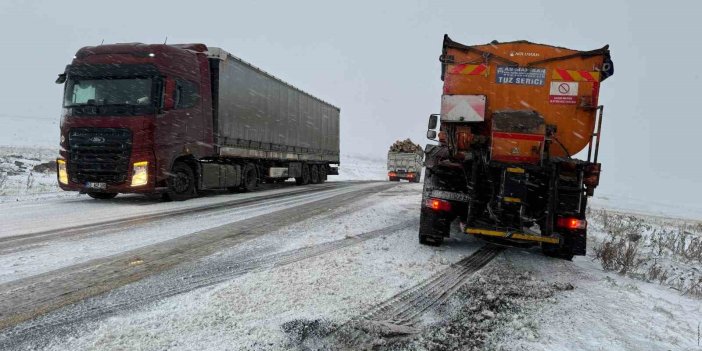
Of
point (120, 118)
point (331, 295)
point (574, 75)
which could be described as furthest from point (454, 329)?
point (120, 118)

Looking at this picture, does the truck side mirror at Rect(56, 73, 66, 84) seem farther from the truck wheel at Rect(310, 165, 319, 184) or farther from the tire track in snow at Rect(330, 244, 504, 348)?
the truck wheel at Rect(310, 165, 319, 184)

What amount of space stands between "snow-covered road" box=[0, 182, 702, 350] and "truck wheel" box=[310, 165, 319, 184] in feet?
48.5

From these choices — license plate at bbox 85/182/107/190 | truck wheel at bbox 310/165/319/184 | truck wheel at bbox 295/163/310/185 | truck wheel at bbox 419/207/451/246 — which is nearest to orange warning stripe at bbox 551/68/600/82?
truck wheel at bbox 419/207/451/246

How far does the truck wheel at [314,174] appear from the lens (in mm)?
21256

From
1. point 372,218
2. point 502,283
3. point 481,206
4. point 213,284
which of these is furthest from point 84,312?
point 372,218

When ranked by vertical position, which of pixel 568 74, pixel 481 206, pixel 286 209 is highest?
pixel 568 74

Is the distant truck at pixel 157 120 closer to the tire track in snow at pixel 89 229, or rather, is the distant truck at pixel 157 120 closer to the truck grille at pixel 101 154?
the truck grille at pixel 101 154

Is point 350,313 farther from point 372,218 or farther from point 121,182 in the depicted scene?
point 121,182

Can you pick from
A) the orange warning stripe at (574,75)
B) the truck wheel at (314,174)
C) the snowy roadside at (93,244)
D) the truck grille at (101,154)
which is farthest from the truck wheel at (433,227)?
the truck wheel at (314,174)

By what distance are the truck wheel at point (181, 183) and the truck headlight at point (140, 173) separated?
77 cm

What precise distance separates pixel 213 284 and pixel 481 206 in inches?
147

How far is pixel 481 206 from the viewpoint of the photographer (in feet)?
19.3

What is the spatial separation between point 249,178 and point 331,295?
1210 cm

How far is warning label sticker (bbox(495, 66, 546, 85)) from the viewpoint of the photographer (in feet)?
20.6
